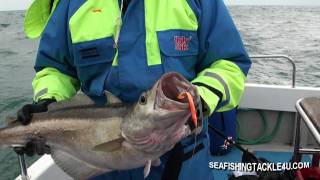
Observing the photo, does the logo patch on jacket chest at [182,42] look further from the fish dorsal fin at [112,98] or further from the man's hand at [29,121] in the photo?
the man's hand at [29,121]

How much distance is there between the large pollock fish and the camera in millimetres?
1494

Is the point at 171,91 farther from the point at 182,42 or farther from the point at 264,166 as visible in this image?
the point at 264,166

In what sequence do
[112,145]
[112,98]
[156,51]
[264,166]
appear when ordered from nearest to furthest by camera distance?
1. [112,145]
2. [112,98]
3. [156,51]
4. [264,166]

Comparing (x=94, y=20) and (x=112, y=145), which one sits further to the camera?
(x=94, y=20)

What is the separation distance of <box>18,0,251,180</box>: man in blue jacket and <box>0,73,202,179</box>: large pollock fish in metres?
0.12

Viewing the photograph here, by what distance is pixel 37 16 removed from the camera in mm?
2422

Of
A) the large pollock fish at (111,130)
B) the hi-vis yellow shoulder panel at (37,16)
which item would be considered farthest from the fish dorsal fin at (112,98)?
the hi-vis yellow shoulder panel at (37,16)

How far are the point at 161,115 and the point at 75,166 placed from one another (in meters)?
0.82

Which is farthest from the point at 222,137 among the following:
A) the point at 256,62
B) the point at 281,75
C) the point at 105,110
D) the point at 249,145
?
the point at 256,62

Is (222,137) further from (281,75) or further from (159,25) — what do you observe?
(281,75)

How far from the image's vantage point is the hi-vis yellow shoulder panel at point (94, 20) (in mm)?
2125

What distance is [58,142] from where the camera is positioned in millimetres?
2111

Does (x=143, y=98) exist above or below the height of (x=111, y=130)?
above

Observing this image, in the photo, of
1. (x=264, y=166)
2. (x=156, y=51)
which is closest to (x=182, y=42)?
(x=156, y=51)
